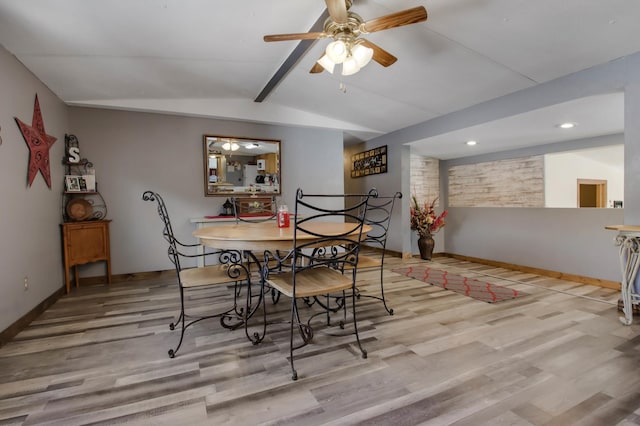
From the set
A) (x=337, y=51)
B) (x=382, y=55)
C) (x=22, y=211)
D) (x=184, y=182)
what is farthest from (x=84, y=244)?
(x=382, y=55)

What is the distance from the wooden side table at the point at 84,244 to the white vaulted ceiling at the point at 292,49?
5.12 ft

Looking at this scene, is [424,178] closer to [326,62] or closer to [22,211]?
[326,62]

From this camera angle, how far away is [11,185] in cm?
255

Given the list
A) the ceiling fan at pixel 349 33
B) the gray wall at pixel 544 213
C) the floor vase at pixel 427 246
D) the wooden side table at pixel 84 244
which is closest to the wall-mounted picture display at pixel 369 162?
the gray wall at pixel 544 213

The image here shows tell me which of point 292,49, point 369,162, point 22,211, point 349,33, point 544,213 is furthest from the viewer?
point 369,162

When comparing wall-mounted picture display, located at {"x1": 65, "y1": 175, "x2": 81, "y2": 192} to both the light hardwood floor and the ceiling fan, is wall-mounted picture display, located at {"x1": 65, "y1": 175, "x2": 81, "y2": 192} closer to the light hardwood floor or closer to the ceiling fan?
the light hardwood floor

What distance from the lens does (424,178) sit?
5.88 metres

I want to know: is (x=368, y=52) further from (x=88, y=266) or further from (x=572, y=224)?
(x=88, y=266)

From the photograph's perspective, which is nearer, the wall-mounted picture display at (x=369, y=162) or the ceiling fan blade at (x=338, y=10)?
the ceiling fan blade at (x=338, y=10)

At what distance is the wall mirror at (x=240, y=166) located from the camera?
4613 millimetres

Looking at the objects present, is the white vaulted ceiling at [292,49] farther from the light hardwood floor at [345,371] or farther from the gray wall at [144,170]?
the light hardwood floor at [345,371]

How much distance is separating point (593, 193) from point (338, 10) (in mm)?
5714

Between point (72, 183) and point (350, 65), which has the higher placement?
point (350, 65)

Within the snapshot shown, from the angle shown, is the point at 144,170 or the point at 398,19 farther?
the point at 144,170
